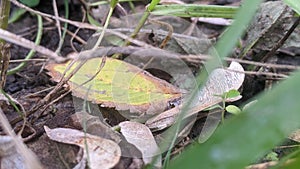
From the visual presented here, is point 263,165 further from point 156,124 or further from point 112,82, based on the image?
point 112,82

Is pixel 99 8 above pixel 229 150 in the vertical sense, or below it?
below

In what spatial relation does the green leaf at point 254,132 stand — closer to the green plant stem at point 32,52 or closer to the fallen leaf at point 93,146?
the fallen leaf at point 93,146

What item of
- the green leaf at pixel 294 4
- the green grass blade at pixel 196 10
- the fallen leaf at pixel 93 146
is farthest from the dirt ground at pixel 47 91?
the green leaf at pixel 294 4

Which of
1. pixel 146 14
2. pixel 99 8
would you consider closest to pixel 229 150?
pixel 146 14

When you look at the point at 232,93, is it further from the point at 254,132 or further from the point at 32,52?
the point at 32,52

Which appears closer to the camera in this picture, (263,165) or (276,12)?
(263,165)

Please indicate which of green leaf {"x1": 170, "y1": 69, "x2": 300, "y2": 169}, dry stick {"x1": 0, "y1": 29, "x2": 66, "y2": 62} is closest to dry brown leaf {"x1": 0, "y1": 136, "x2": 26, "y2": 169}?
dry stick {"x1": 0, "y1": 29, "x2": 66, "y2": 62}
